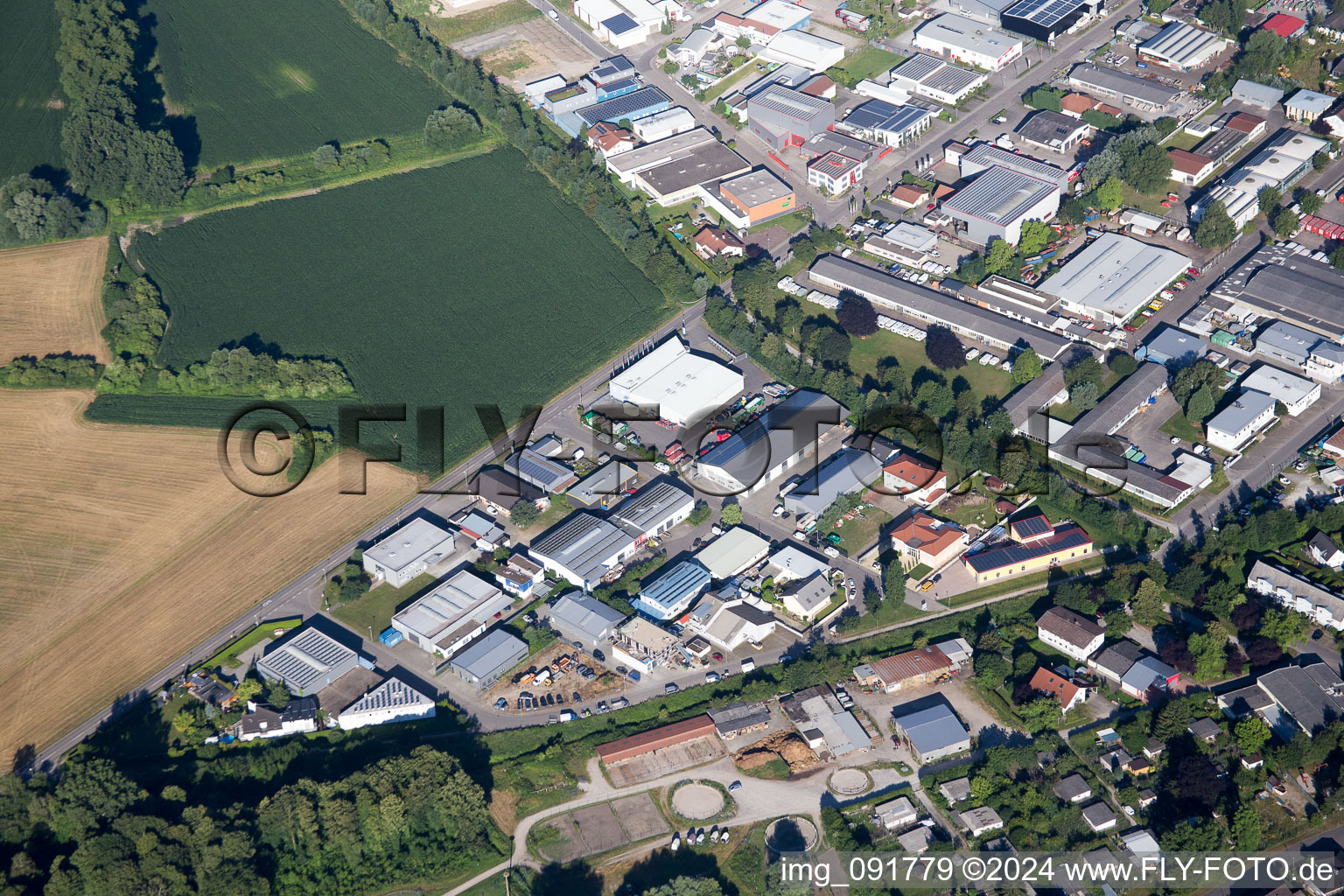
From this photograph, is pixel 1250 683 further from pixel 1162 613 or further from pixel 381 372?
pixel 381 372

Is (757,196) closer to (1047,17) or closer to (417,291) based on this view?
(417,291)

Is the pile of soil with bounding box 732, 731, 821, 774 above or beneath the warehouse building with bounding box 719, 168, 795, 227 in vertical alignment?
beneath

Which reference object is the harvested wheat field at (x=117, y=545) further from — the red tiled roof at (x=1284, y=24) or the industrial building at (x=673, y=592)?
the red tiled roof at (x=1284, y=24)

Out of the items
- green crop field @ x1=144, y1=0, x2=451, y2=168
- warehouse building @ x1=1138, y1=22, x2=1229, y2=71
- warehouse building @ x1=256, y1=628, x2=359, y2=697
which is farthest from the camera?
warehouse building @ x1=1138, y1=22, x2=1229, y2=71

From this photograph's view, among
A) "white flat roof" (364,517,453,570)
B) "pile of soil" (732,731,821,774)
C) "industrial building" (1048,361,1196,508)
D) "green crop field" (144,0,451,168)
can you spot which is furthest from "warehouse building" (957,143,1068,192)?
"pile of soil" (732,731,821,774)

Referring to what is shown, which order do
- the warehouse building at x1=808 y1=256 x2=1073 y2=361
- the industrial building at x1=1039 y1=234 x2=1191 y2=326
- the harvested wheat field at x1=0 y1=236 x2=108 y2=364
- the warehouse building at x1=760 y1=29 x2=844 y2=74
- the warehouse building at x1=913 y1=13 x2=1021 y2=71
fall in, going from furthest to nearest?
the warehouse building at x1=760 y1=29 x2=844 y2=74 → the warehouse building at x1=913 y1=13 x2=1021 y2=71 → the harvested wheat field at x1=0 y1=236 x2=108 y2=364 → the industrial building at x1=1039 y1=234 x2=1191 y2=326 → the warehouse building at x1=808 y1=256 x2=1073 y2=361

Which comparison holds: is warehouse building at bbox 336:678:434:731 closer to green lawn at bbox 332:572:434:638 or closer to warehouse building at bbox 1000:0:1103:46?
green lawn at bbox 332:572:434:638

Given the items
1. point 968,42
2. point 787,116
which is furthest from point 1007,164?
point 968,42

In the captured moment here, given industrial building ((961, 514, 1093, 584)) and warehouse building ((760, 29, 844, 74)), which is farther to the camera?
warehouse building ((760, 29, 844, 74))
